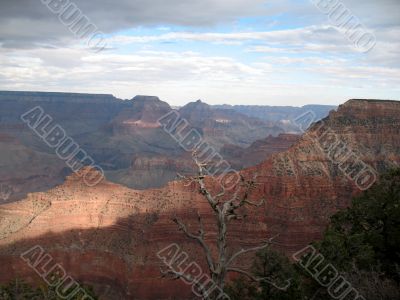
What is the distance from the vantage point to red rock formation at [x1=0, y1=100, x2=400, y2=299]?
136ft

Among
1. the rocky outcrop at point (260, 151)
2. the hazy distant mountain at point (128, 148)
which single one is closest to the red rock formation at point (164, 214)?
the hazy distant mountain at point (128, 148)

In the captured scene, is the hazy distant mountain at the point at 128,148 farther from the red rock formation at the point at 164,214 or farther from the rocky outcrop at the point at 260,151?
the red rock formation at the point at 164,214

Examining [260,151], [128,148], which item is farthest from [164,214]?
[128,148]

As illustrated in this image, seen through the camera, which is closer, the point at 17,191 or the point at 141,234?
the point at 141,234

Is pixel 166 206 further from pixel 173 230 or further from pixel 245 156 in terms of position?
pixel 245 156

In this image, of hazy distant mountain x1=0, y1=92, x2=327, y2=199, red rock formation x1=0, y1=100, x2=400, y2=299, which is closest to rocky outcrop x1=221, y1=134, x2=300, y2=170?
hazy distant mountain x1=0, y1=92, x2=327, y2=199

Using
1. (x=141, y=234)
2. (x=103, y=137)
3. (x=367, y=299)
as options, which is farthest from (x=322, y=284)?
(x=103, y=137)

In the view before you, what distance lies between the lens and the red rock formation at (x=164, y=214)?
136 feet

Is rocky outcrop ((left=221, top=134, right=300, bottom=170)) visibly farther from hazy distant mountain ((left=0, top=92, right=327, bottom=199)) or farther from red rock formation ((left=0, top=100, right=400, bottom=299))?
red rock formation ((left=0, top=100, right=400, bottom=299))

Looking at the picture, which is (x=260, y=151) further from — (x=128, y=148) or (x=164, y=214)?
(x=164, y=214)

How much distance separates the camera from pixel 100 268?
42.5 m

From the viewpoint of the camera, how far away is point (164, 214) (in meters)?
44.8

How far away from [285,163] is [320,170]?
328 centimetres

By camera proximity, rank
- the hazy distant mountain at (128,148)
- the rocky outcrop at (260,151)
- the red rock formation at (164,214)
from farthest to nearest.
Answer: the hazy distant mountain at (128,148)
the rocky outcrop at (260,151)
the red rock formation at (164,214)
